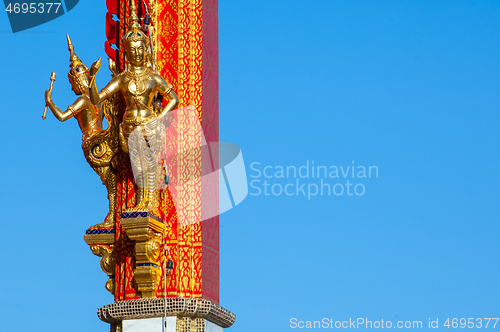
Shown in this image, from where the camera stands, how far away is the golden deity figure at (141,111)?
26.3ft

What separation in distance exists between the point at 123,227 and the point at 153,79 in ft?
5.13

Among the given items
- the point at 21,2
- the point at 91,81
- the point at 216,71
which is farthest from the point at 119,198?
the point at 21,2

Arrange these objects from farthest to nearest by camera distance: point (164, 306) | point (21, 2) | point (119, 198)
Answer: point (21, 2) → point (119, 198) → point (164, 306)

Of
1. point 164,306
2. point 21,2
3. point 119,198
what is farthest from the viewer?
point 21,2

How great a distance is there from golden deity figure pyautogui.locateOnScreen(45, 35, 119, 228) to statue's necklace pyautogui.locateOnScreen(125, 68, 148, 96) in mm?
594

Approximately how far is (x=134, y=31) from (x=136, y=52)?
0.83 ft

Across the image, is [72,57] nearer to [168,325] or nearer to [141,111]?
[141,111]

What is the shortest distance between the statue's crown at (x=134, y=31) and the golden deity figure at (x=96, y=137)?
721 millimetres

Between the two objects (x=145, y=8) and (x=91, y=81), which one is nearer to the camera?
(x=91, y=81)

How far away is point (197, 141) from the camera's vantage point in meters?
8.46

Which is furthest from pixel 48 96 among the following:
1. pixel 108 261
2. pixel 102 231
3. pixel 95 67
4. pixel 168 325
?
pixel 168 325

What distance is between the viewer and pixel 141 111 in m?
8.05

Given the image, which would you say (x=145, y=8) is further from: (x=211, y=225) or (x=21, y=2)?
(x=211, y=225)

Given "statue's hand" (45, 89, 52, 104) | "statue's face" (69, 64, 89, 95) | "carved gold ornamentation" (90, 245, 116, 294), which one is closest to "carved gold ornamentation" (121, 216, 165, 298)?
"carved gold ornamentation" (90, 245, 116, 294)
